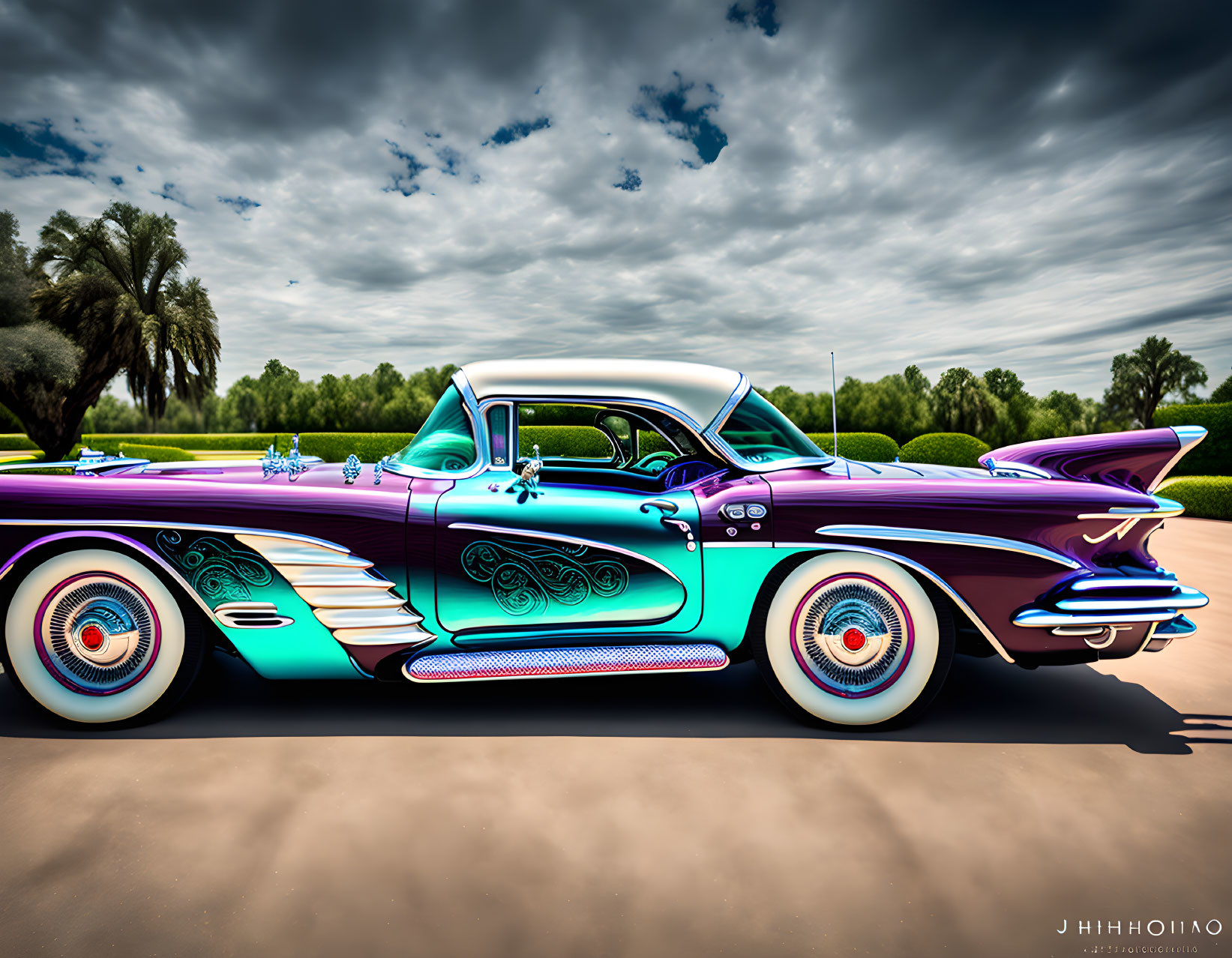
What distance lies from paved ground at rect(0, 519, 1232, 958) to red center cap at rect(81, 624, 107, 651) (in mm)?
386

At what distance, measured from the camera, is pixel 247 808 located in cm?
226

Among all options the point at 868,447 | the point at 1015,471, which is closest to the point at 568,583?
the point at 1015,471

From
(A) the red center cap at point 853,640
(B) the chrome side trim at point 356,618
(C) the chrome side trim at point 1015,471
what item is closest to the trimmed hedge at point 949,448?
(C) the chrome side trim at point 1015,471

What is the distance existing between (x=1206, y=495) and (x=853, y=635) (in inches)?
476

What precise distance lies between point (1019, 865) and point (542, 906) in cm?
146

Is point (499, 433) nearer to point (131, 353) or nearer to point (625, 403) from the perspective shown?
point (625, 403)

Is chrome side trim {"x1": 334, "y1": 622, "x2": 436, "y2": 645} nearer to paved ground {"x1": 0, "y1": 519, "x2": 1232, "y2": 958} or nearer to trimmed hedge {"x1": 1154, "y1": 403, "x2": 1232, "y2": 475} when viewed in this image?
paved ground {"x1": 0, "y1": 519, "x2": 1232, "y2": 958}

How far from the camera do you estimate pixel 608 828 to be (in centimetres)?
217

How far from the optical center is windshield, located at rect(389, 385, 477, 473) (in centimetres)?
308

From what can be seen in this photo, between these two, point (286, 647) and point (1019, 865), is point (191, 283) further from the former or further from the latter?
point (1019, 865)

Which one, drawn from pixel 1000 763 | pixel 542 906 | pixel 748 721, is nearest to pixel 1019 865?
pixel 1000 763

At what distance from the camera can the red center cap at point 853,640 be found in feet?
9.24

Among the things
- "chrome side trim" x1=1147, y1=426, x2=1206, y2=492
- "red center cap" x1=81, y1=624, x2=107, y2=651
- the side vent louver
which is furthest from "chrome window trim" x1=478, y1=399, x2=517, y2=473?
"chrome side trim" x1=1147, y1=426, x2=1206, y2=492

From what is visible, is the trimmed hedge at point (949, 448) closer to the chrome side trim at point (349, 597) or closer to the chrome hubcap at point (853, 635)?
the chrome hubcap at point (853, 635)
